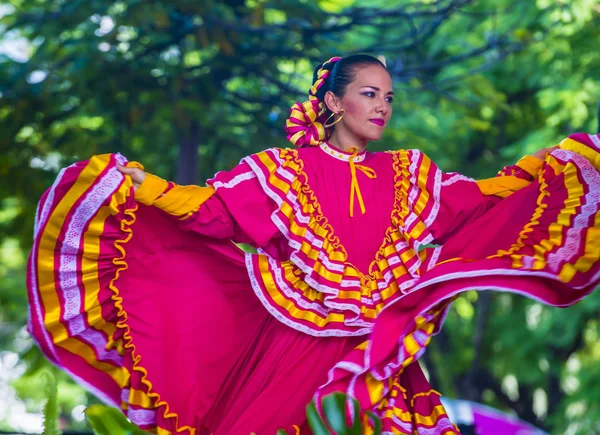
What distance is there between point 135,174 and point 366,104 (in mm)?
807

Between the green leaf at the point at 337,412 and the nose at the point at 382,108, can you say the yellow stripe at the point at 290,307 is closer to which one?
the nose at the point at 382,108

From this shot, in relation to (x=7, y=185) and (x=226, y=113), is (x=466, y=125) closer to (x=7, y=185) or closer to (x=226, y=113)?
(x=226, y=113)

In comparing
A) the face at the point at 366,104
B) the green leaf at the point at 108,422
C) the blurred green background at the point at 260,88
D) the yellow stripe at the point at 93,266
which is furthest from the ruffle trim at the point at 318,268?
the blurred green background at the point at 260,88

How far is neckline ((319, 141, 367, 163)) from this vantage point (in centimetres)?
318

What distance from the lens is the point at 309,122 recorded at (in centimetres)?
330

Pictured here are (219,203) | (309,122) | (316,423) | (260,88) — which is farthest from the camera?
(260,88)

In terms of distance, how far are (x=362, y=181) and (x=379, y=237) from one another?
197mm

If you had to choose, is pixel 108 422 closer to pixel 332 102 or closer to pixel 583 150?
pixel 332 102

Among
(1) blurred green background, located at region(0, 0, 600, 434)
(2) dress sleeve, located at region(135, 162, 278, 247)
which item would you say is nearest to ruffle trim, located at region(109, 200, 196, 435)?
(2) dress sleeve, located at region(135, 162, 278, 247)

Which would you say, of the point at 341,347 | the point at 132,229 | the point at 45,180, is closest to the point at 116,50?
the point at 45,180

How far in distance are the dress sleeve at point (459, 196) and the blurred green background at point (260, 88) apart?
2186mm

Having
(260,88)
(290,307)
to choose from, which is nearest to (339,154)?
(290,307)

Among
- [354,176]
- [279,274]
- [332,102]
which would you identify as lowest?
[279,274]

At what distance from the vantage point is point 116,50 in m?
5.53
